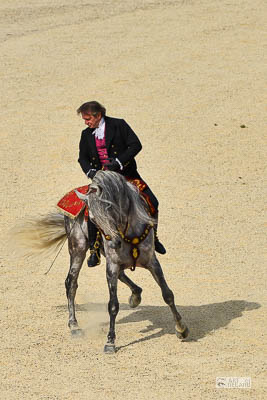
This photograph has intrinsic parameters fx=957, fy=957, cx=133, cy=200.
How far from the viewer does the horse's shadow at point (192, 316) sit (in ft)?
35.4

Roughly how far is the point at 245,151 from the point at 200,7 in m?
9.24

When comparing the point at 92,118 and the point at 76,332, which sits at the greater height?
the point at 92,118

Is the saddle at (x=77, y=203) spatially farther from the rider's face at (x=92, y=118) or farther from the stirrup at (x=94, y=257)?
the rider's face at (x=92, y=118)

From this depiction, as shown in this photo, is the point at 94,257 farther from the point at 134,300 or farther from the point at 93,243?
the point at 134,300

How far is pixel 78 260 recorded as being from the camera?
11.1m

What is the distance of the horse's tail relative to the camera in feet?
38.5

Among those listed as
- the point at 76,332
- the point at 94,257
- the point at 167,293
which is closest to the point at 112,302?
the point at 167,293

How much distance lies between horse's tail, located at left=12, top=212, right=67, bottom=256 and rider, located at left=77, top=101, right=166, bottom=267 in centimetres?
116

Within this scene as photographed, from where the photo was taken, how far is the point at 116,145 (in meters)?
10.5

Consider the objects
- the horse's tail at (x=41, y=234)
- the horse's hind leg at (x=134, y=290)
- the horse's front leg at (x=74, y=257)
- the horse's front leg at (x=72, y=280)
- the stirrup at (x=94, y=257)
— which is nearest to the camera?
the stirrup at (x=94, y=257)

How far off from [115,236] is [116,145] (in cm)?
124

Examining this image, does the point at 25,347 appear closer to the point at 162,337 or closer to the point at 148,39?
the point at 162,337

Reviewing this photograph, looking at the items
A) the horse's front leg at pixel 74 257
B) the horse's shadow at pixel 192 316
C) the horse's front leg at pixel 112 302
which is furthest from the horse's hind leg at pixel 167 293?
the horse's front leg at pixel 74 257

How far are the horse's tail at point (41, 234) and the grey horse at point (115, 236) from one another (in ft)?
1.39
